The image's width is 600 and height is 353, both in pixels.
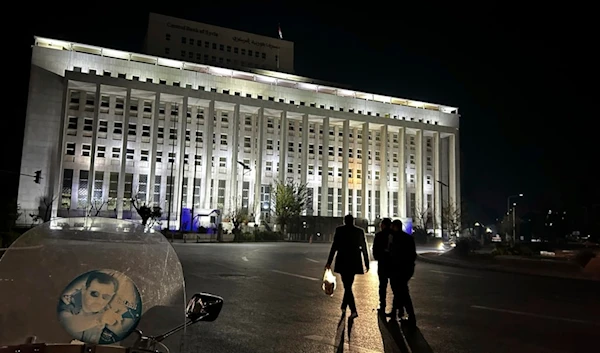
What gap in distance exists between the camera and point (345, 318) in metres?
7.79

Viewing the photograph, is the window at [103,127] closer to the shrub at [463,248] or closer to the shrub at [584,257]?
the shrub at [463,248]

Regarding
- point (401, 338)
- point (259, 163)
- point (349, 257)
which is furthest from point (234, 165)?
point (401, 338)

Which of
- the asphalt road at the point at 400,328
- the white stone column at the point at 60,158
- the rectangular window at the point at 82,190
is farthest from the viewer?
the rectangular window at the point at 82,190

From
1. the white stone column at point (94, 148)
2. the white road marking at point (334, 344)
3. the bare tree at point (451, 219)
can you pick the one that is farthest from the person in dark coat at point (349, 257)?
the bare tree at point (451, 219)

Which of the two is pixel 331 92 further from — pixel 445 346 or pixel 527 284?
pixel 445 346

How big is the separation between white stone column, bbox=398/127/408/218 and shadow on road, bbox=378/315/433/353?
79.6 metres

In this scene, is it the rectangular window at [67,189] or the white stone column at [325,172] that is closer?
the rectangular window at [67,189]

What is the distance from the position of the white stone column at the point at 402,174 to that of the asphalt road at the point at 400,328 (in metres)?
73.1

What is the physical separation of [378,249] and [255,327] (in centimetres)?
286

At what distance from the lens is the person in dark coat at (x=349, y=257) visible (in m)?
8.03

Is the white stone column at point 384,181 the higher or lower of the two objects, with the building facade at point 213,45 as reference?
lower

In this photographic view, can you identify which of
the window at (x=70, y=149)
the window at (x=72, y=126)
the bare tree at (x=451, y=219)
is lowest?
the bare tree at (x=451, y=219)

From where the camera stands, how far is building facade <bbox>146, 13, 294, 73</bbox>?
79.9 m

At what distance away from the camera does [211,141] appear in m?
72.8
